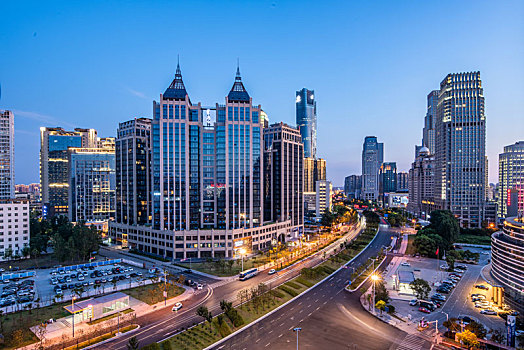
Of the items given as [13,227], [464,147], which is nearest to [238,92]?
[13,227]

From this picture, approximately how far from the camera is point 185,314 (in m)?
61.5

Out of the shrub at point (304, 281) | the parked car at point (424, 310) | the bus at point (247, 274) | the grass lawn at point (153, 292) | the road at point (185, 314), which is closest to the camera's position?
the road at point (185, 314)

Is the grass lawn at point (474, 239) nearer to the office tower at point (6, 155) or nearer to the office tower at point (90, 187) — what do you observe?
the office tower at point (90, 187)

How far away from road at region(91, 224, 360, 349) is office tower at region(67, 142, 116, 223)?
445ft

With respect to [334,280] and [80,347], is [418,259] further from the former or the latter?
[80,347]

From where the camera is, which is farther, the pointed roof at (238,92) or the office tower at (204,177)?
the pointed roof at (238,92)

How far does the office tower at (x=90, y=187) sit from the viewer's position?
599ft

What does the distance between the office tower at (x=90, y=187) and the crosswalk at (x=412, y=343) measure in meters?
176

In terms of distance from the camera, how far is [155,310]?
63781 millimetres

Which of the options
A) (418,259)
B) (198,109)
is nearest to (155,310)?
(198,109)

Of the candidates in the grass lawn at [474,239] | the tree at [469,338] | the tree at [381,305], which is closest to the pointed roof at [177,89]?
the tree at [381,305]

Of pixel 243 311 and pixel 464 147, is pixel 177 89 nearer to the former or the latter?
pixel 243 311

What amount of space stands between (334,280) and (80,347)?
202 feet

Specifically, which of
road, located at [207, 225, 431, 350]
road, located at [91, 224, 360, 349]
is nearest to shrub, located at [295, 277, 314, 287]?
road, located at [91, 224, 360, 349]
